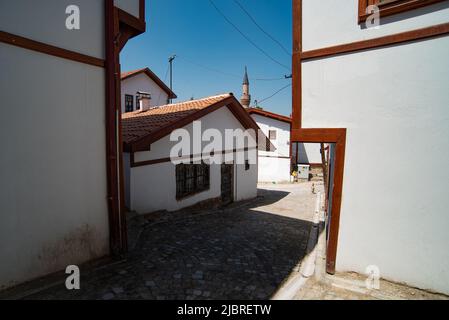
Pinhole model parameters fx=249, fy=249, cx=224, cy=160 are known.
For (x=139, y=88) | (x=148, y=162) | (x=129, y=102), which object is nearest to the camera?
(x=148, y=162)

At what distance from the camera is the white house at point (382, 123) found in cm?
344

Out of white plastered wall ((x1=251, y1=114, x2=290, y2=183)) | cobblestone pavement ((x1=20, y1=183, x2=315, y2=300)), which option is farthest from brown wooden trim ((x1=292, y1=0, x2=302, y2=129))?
white plastered wall ((x1=251, y1=114, x2=290, y2=183))

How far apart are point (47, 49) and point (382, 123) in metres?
5.34

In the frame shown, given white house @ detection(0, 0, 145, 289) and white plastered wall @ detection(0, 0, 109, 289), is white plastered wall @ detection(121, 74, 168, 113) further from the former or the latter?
white plastered wall @ detection(0, 0, 109, 289)

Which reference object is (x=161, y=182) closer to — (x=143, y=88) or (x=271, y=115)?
(x=271, y=115)

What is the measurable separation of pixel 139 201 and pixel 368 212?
6362 mm

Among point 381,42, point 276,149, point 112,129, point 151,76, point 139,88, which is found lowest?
point 276,149

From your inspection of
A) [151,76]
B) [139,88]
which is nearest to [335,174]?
[139,88]

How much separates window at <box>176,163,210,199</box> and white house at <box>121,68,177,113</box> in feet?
39.7

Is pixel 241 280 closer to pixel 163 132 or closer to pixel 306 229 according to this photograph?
pixel 306 229

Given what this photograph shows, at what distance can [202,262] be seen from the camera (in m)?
5.05

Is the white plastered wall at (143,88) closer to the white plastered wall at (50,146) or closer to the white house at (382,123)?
the white plastered wall at (50,146)

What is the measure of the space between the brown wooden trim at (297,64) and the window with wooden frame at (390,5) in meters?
0.97

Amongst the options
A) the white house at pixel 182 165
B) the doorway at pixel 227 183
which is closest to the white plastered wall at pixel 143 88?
the white house at pixel 182 165
